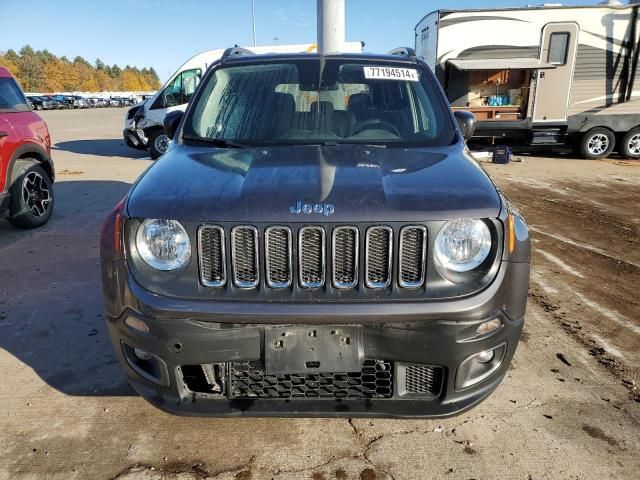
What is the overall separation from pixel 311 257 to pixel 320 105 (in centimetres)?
150

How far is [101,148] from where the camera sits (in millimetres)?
16641

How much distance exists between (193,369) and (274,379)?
371mm

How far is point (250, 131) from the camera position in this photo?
3.01 meters

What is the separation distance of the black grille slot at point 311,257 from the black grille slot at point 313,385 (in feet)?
1.45

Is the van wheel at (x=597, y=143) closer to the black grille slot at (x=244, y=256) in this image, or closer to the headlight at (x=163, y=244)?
the black grille slot at (x=244, y=256)

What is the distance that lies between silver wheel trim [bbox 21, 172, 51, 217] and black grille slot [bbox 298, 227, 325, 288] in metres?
5.63

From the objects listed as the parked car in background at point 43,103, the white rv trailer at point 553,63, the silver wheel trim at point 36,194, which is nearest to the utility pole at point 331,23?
the white rv trailer at point 553,63

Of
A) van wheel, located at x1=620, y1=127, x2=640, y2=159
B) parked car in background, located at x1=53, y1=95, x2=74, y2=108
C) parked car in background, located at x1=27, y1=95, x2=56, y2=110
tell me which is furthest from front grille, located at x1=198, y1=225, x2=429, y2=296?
parked car in background, located at x1=53, y1=95, x2=74, y2=108

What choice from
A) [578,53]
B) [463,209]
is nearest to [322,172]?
[463,209]

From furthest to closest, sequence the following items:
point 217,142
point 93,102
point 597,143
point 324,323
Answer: point 93,102 → point 597,143 → point 217,142 → point 324,323

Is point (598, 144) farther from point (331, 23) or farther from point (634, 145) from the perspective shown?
point (331, 23)

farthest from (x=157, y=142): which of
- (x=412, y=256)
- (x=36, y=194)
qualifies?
(x=412, y=256)

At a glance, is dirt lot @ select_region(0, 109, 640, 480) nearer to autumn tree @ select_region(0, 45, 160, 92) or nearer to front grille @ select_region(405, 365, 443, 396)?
front grille @ select_region(405, 365, 443, 396)

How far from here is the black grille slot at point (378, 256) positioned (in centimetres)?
199
